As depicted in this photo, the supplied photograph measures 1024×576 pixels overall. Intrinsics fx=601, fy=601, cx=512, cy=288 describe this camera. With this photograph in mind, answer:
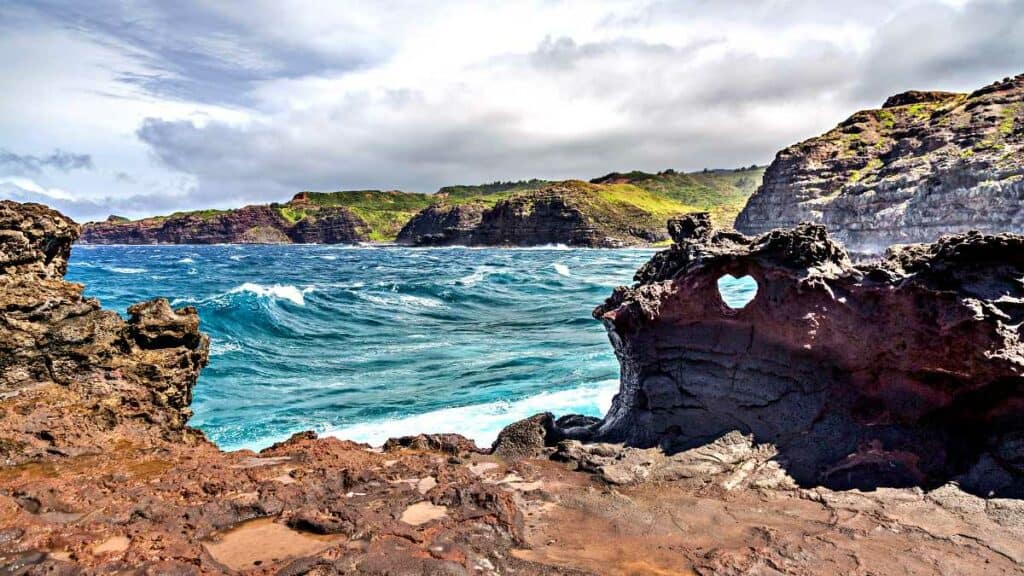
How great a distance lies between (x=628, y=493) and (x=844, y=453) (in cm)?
205

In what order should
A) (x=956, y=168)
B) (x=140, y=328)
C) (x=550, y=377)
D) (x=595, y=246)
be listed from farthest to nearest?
(x=595, y=246) → (x=956, y=168) → (x=550, y=377) → (x=140, y=328)

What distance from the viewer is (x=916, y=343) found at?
17.9ft

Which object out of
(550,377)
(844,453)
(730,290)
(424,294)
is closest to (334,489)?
(844,453)

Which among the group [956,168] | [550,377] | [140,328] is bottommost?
[550,377]

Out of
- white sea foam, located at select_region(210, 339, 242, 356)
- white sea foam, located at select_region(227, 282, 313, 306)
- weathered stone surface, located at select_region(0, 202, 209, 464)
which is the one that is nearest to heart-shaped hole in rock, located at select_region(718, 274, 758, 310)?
white sea foam, located at select_region(210, 339, 242, 356)

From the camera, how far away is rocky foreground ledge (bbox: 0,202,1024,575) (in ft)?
13.7

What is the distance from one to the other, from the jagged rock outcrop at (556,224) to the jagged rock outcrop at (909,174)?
110 feet

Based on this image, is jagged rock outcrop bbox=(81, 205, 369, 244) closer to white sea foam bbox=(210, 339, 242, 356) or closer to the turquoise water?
the turquoise water

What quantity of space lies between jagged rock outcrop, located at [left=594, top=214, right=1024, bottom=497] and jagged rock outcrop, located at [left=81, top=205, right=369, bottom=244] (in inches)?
5981

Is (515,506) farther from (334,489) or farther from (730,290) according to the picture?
(730,290)

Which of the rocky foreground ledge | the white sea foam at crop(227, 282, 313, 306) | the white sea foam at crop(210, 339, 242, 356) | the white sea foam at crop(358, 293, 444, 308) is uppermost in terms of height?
the rocky foreground ledge

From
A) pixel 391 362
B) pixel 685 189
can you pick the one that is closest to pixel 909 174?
pixel 391 362

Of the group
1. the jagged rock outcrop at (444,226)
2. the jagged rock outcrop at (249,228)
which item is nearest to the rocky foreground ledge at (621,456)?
the jagged rock outcrop at (444,226)

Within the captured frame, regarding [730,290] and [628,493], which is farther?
[730,290]
